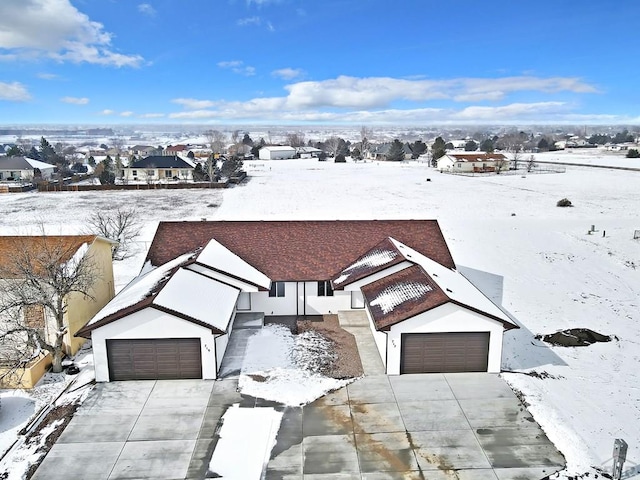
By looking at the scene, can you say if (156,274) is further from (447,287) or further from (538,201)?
(538,201)

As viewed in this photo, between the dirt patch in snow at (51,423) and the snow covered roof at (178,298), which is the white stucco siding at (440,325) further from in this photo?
the dirt patch in snow at (51,423)

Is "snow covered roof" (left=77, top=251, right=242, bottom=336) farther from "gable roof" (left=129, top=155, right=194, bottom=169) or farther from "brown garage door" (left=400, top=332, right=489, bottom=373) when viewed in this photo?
"gable roof" (left=129, top=155, right=194, bottom=169)

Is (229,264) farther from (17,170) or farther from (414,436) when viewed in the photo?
(17,170)

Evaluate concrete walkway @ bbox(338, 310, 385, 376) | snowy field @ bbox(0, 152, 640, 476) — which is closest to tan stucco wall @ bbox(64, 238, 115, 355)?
snowy field @ bbox(0, 152, 640, 476)

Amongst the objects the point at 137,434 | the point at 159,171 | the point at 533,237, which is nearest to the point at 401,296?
the point at 137,434

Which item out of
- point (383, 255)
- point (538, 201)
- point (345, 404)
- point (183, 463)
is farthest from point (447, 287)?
point (538, 201)

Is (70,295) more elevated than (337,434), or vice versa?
(70,295)

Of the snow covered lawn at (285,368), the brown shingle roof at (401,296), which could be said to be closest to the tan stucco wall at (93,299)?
the snow covered lawn at (285,368)
